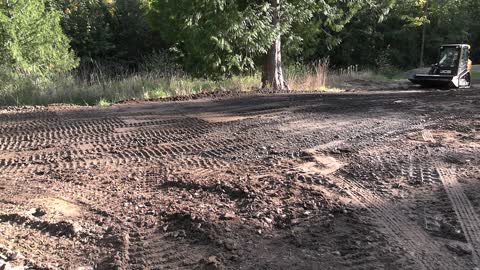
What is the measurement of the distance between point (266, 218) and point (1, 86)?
1334 cm

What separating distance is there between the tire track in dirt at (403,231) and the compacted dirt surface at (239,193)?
0.01 m

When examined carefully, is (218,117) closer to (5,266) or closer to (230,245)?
(230,245)

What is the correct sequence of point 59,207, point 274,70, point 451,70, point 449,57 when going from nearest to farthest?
point 59,207, point 274,70, point 451,70, point 449,57

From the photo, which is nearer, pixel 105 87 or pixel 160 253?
pixel 160 253

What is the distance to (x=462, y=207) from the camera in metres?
4.84

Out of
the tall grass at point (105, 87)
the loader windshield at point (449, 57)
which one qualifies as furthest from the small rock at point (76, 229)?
the loader windshield at point (449, 57)

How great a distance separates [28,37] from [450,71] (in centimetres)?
1633

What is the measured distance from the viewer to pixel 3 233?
430 centimetres

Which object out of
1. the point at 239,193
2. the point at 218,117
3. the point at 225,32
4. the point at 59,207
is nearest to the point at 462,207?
the point at 239,193

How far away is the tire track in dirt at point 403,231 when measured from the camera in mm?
3756

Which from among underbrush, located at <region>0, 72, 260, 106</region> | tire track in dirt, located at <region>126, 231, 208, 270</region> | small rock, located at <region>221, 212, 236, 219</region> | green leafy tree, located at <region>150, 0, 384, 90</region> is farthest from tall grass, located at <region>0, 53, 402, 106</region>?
tire track in dirt, located at <region>126, 231, 208, 270</region>

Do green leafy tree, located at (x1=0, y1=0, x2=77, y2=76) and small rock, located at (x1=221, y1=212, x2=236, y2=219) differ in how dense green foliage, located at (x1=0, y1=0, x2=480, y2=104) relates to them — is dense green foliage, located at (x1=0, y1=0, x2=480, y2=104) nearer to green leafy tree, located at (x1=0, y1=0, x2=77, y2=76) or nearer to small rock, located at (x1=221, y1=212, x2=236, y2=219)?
green leafy tree, located at (x1=0, y1=0, x2=77, y2=76)

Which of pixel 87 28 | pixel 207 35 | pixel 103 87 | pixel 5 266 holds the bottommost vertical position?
pixel 5 266

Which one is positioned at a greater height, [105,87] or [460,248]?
[105,87]
